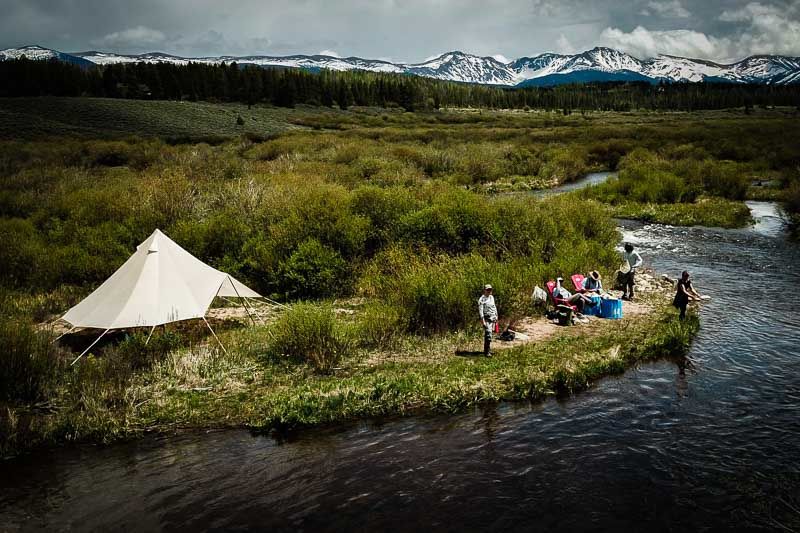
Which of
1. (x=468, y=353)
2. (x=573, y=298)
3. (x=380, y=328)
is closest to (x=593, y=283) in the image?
(x=573, y=298)

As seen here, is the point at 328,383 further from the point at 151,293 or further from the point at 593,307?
the point at 593,307

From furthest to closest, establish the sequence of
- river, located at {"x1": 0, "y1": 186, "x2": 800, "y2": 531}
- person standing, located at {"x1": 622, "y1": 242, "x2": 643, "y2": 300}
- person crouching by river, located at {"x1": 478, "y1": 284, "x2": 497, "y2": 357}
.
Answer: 1. person standing, located at {"x1": 622, "y1": 242, "x2": 643, "y2": 300}
2. person crouching by river, located at {"x1": 478, "y1": 284, "x2": 497, "y2": 357}
3. river, located at {"x1": 0, "y1": 186, "x2": 800, "y2": 531}

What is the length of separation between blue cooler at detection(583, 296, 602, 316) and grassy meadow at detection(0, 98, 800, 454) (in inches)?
53.7

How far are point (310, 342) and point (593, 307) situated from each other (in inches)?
353

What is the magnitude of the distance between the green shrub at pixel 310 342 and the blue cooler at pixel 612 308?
8.03 meters

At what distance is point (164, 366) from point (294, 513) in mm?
6057

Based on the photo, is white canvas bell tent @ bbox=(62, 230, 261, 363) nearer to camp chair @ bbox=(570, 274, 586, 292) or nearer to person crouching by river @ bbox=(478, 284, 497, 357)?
person crouching by river @ bbox=(478, 284, 497, 357)

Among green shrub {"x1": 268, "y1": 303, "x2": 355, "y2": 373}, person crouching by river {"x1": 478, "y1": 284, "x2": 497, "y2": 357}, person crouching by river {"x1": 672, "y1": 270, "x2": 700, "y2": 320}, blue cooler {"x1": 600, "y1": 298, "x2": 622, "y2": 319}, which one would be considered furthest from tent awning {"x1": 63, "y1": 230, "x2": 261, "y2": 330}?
person crouching by river {"x1": 672, "y1": 270, "x2": 700, "y2": 320}

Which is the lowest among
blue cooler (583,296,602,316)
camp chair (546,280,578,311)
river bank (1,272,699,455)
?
river bank (1,272,699,455)

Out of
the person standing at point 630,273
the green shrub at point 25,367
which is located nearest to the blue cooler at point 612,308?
the person standing at point 630,273

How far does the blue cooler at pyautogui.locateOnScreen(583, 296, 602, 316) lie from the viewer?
16.4 m

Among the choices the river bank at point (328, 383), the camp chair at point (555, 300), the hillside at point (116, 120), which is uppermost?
the hillside at point (116, 120)

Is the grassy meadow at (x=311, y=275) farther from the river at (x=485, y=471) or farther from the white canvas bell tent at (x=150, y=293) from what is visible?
the river at (x=485, y=471)

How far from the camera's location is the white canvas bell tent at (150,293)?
13.8 metres
